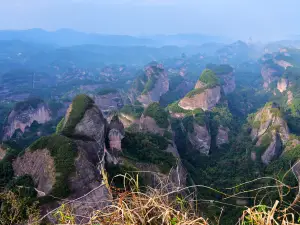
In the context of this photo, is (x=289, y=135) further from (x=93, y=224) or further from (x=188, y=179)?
(x=93, y=224)

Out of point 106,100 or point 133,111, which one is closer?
point 133,111

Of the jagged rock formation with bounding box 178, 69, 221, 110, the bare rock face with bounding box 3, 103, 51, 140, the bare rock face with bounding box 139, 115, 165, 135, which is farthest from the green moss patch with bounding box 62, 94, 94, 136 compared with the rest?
the jagged rock formation with bounding box 178, 69, 221, 110

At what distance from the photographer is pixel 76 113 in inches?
1071

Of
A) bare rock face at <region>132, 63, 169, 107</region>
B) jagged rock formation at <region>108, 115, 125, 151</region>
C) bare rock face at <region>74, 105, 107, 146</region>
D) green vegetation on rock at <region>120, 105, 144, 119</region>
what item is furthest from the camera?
bare rock face at <region>132, 63, 169, 107</region>

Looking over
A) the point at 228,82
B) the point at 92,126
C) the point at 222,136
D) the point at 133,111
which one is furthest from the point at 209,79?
the point at 92,126

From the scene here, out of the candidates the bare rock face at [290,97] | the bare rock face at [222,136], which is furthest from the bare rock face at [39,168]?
the bare rock face at [290,97]

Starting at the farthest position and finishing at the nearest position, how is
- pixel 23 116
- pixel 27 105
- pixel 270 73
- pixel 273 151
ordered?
pixel 270 73 < pixel 27 105 < pixel 23 116 < pixel 273 151

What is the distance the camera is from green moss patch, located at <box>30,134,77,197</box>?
19.1 meters

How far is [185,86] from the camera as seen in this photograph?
4107 inches

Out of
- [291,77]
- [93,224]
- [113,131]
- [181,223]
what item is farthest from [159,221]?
[291,77]

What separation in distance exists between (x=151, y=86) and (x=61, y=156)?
63632 mm

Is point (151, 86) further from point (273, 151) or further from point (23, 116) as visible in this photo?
point (273, 151)

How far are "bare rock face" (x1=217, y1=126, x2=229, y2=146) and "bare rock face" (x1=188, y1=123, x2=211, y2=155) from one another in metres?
3.24

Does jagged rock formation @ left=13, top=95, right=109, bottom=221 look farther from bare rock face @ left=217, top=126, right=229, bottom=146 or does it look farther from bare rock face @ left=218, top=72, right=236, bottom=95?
bare rock face @ left=218, top=72, right=236, bottom=95
